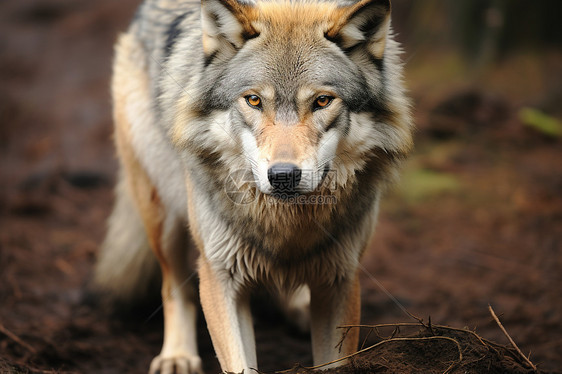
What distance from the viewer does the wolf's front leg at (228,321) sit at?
317 cm

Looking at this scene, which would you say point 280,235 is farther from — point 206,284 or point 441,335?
point 441,335

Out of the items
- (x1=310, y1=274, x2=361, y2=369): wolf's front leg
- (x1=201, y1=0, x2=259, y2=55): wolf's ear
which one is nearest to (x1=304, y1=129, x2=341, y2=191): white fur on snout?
(x1=201, y1=0, x2=259, y2=55): wolf's ear

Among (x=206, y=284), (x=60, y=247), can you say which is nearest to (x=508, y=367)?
(x=206, y=284)

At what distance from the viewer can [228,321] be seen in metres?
3.22

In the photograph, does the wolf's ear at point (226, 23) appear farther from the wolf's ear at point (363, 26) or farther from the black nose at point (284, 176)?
the black nose at point (284, 176)

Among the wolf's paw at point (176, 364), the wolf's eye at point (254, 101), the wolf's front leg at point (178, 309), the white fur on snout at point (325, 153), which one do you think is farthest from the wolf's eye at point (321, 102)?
the wolf's paw at point (176, 364)

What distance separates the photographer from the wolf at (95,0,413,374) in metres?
2.83

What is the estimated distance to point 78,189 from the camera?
777 cm

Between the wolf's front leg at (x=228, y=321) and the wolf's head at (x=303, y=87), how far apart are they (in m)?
0.77

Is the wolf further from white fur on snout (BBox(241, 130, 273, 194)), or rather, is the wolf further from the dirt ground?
the dirt ground

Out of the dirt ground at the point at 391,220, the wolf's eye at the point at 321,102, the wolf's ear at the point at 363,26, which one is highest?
the wolf's ear at the point at 363,26

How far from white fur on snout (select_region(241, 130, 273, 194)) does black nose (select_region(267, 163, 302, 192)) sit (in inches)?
1.8

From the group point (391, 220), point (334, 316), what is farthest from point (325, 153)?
point (391, 220)

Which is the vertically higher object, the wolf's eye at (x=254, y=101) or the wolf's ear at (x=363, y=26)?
the wolf's ear at (x=363, y=26)
